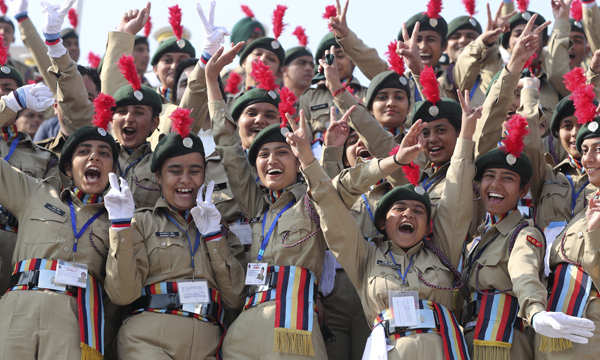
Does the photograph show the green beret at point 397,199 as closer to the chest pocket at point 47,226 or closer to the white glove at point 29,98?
the chest pocket at point 47,226

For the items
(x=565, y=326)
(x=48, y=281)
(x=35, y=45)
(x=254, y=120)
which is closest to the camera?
(x=565, y=326)

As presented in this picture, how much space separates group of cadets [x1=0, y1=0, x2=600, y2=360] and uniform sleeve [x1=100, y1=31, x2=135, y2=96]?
713 millimetres

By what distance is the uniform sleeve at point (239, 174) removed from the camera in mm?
7051

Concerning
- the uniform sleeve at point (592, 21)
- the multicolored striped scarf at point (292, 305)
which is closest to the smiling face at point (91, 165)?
the multicolored striped scarf at point (292, 305)

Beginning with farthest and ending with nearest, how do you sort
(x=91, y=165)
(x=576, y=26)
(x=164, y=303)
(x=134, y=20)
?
(x=576, y=26), (x=134, y=20), (x=91, y=165), (x=164, y=303)

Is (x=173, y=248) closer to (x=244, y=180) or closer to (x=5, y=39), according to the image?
(x=244, y=180)

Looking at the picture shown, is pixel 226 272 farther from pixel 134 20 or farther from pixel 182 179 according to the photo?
pixel 134 20

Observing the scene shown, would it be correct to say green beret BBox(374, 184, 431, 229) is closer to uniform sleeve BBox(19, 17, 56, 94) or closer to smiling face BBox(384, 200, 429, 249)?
smiling face BBox(384, 200, 429, 249)

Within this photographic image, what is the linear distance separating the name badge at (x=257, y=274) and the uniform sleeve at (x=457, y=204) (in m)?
1.38

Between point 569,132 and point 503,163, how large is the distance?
1130mm

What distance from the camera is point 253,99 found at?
298 inches

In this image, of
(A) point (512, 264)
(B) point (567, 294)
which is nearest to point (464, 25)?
(A) point (512, 264)

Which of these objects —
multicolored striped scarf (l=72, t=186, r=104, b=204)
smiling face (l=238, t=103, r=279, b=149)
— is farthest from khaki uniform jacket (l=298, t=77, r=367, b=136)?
multicolored striped scarf (l=72, t=186, r=104, b=204)

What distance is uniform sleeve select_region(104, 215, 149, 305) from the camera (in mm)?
6004
